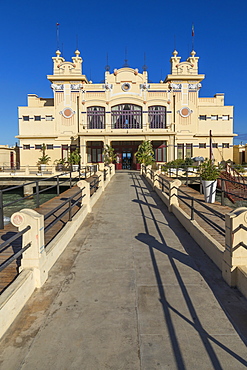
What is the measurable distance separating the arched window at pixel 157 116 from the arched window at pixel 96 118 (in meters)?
6.71

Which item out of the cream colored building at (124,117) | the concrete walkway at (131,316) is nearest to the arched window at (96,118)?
the cream colored building at (124,117)

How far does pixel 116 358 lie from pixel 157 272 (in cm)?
248

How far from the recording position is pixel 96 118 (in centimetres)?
3838

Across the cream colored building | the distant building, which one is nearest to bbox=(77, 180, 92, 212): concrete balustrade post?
the cream colored building

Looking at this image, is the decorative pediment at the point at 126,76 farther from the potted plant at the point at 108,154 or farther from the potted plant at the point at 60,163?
the potted plant at the point at 60,163

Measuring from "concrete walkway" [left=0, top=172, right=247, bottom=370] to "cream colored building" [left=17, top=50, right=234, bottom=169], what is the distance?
104 ft

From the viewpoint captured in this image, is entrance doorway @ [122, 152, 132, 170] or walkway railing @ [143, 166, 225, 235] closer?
walkway railing @ [143, 166, 225, 235]

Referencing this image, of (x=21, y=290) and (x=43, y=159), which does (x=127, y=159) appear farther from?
(x=21, y=290)

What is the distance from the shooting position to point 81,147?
37.0 meters

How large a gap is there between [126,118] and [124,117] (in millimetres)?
316

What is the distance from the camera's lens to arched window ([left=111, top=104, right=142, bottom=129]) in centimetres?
3788

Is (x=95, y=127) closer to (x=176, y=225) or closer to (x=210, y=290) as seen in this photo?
(x=176, y=225)

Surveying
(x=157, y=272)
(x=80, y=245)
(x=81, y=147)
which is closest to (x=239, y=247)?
(x=157, y=272)

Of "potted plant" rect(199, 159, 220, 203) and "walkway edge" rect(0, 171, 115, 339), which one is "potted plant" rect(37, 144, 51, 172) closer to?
"potted plant" rect(199, 159, 220, 203)
